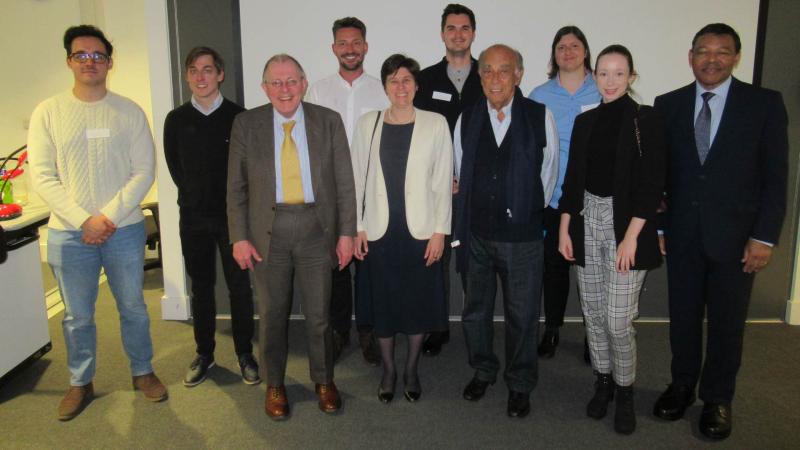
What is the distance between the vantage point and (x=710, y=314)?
2645mm

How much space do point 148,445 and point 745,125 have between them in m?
2.94

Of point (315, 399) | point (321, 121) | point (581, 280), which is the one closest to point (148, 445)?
point (315, 399)

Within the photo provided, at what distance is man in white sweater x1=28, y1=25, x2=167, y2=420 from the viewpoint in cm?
268

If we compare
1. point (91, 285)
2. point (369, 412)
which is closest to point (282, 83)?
point (91, 285)

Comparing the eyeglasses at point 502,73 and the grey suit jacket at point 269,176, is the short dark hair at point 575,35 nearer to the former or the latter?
the eyeglasses at point 502,73

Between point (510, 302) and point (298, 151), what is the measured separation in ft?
3.97

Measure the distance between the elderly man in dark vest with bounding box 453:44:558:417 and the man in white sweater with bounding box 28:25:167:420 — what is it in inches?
62.3

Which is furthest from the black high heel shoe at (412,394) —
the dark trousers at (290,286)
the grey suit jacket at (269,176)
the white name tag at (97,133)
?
the white name tag at (97,133)

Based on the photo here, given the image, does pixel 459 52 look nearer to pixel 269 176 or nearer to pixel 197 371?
pixel 269 176

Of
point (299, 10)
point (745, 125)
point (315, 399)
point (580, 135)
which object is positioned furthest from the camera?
point (299, 10)

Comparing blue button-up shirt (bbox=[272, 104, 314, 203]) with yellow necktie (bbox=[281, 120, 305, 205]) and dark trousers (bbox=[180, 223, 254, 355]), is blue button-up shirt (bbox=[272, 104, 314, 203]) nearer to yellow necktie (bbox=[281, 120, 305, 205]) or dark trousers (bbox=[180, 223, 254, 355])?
yellow necktie (bbox=[281, 120, 305, 205])

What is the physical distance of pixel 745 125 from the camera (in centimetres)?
244

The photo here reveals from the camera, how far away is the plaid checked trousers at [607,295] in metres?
2.54

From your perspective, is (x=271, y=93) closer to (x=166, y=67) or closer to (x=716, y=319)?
(x=166, y=67)
